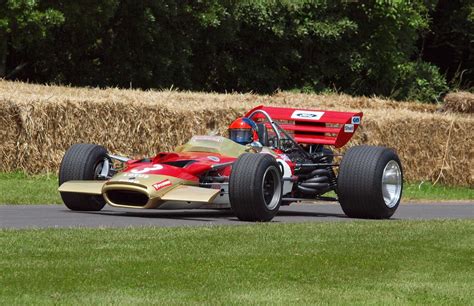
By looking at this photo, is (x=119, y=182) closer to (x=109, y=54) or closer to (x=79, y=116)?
(x=79, y=116)

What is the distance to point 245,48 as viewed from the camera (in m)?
41.6

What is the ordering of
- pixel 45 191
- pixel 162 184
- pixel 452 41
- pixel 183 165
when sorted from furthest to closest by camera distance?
pixel 452 41 → pixel 45 191 → pixel 183 165 → pixel 162 184

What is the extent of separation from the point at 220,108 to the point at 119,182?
11421 mm

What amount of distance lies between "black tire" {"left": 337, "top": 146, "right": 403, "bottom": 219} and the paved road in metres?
0.31

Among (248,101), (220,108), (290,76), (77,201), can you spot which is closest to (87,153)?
(77,201)

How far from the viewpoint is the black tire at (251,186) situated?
1515 centimetres

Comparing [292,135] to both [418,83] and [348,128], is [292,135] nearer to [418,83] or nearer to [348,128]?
[348,128]

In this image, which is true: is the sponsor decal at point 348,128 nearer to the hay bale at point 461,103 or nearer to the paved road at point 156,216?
the paved road at point 156,216

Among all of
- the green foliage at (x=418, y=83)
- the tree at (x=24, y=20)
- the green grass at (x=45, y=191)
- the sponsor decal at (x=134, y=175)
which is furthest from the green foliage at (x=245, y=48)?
the sponsor decal at (x=134, y=175)

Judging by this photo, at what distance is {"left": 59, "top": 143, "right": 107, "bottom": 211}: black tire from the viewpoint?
16562 mm

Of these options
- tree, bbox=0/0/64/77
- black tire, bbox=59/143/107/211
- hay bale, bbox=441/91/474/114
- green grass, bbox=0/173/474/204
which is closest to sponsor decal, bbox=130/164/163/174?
black tire, bbox=59/143/107/211

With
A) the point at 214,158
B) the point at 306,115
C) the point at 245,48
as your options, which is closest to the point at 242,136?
the point at 214,158

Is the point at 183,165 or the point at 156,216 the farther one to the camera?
the point at 156,216

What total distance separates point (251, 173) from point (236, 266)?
4399mm
